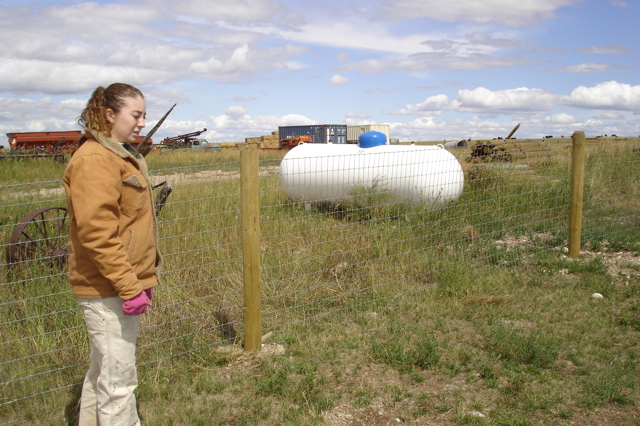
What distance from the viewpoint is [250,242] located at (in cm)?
402

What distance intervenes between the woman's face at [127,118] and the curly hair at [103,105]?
0.06 ft

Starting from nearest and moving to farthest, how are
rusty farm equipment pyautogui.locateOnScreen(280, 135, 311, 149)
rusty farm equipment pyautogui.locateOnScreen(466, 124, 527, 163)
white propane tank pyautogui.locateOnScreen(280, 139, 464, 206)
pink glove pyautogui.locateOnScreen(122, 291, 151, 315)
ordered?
pink glove pyautogui.locateOnScreen(122, 291, 151, 315)
white propane tank pyautogui.locateOnScreen(280, 139, 464, 206)
rusty farm equipment pyautogui.locateOnScreen(466, 124, 527, 163)
rusty farm equipment pyautogui.locateOnScreen(280, 135, 311, 149)

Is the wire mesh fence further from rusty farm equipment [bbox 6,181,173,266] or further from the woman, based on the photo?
the woman

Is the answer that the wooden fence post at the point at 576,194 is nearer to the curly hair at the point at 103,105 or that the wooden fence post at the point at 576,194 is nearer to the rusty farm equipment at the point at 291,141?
the curly hair at the point at 103,105

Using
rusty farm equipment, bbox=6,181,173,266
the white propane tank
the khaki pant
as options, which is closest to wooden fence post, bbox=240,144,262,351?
rusty farm equipment, bbox=6,181,173,266

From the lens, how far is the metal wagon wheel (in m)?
4.73

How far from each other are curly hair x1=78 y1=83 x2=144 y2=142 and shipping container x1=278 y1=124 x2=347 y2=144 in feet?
118

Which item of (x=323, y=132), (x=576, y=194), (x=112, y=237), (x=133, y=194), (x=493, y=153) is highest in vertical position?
(x=323, y=132)

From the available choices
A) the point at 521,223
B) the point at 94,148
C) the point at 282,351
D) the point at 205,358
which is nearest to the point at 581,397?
the point at 282,351

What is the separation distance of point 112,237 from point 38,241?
3.12 metres

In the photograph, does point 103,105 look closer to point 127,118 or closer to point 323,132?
point 127,118

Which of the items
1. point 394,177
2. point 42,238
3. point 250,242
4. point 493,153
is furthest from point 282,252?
point 493,153

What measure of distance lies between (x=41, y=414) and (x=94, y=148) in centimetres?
207

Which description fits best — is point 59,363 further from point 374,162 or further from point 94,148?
point 374,162
